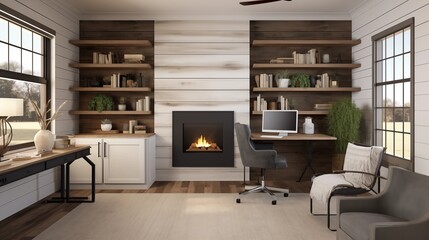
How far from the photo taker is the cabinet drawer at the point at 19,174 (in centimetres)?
301

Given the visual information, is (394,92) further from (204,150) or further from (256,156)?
(204,150)

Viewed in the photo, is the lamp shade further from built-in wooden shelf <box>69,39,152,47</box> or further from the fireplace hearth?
the fireplace hearth

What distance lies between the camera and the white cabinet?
5754 millimetres

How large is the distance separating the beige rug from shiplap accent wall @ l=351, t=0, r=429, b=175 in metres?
1.45

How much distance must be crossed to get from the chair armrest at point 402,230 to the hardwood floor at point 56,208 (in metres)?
3.01

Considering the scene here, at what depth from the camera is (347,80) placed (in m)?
6.57

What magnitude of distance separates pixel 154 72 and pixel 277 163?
2.68 meters

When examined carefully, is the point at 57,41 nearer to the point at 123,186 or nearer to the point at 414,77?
the point at 123,186

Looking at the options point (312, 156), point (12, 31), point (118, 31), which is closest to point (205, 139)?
point (312, 156)

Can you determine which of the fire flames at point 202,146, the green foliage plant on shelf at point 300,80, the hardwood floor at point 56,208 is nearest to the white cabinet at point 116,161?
the hardwood floor at point 56,208

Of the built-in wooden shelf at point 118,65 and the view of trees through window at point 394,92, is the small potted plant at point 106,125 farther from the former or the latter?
the view of trees through window at point 394,92

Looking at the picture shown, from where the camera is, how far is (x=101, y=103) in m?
6.35

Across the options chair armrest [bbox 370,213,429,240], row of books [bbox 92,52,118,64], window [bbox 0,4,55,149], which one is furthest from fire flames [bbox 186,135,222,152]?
chair armrest [bbox 370,213,429,240]

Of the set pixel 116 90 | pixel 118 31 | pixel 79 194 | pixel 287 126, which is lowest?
pixel 79 194
